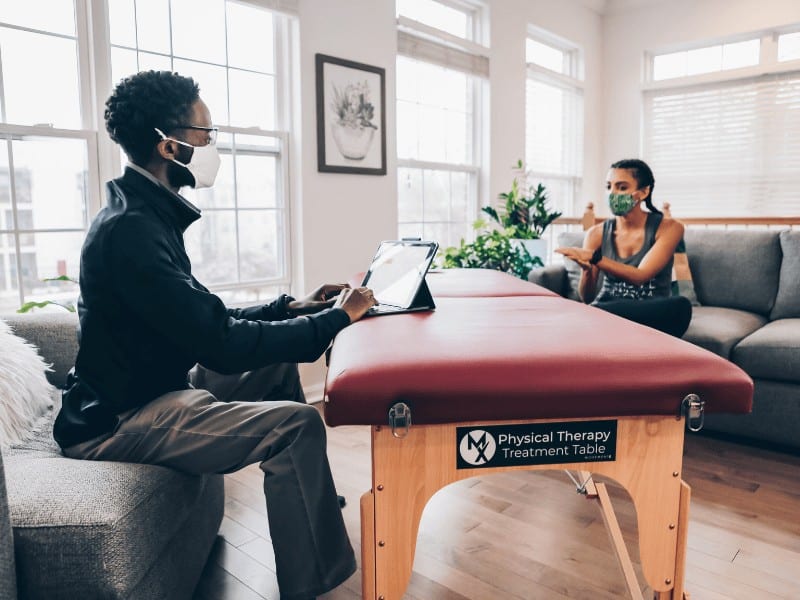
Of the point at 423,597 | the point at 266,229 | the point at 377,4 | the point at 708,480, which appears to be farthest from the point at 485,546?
the point at 377,4

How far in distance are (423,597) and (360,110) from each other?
2.71m

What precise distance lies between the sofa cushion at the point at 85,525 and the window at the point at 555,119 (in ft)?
14.1

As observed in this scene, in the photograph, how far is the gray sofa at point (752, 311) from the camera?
8.21ft

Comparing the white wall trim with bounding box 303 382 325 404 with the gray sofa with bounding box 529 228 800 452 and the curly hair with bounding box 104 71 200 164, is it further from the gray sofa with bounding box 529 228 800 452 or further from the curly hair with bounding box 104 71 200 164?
A: the curly hair with bounding box 104 71 200 164

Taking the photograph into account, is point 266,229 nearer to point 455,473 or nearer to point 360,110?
point 360,110

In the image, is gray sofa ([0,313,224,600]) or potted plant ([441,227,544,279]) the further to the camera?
potted plant ([441,227,544,279])

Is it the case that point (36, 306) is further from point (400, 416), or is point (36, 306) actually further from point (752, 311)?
point (752, 311)

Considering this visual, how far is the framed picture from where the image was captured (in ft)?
11.0

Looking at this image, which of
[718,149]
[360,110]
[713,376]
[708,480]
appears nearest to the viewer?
[713,376]

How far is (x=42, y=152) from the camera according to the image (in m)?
2.44

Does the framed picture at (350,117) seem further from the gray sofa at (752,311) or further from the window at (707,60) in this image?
the window at (707,60)

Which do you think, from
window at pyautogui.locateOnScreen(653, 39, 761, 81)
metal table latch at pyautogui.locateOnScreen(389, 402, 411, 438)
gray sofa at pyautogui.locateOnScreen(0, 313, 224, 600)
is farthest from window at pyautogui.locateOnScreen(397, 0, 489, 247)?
metal table latch at pyautogui.locateOnScreen(389, 402, 411, 438)

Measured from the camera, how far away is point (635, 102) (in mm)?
5785

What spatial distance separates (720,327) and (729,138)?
3300mm
